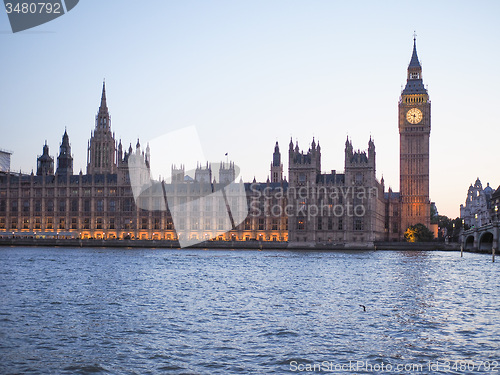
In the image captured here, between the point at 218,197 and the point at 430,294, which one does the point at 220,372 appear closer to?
the point at 430,294

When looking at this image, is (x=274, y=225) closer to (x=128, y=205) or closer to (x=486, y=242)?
(x=128, y=205)

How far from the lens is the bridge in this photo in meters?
104

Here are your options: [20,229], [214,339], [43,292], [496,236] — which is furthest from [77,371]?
[20,229]

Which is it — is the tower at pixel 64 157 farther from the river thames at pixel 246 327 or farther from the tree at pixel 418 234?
the river thames at pixel 246 327

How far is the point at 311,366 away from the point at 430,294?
2585cm

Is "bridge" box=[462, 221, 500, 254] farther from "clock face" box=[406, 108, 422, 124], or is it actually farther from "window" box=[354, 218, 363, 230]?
"clock face" box=[406, 108, 422, 124]

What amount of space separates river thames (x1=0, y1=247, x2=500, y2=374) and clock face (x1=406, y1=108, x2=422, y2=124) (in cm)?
14000

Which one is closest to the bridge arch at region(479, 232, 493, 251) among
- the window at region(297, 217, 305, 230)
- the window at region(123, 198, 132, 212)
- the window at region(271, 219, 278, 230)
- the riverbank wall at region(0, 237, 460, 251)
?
the riverbank wall at region(0, 237, 460, 251)

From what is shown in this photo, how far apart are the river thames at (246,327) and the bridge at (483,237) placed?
174ft

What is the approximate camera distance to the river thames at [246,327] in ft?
78.7

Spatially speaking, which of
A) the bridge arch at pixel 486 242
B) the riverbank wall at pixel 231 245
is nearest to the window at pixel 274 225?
the riverbank wall at pixel 231 245

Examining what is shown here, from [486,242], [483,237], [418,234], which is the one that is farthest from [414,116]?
[483,237]

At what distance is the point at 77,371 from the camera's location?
22828mm

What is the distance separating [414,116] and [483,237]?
66.6 metres
